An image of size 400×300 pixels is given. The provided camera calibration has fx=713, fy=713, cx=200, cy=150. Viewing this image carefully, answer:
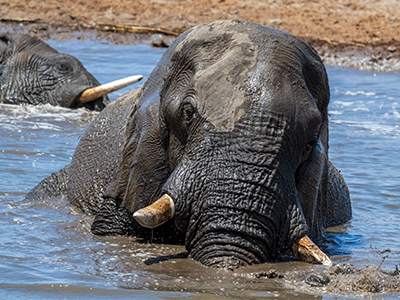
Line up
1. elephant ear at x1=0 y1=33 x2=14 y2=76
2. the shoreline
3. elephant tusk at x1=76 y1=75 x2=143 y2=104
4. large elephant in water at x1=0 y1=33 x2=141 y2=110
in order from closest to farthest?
elephant tusk at x1=76 y1=75 x2=143 y2=104 < large elephant in water at x1=0 y1=33 x2=141 y2=110 < elephant ear at x1=0 y1=33 x2=14 y2=76 < the shoreline

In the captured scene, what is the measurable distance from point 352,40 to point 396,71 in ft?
10.2

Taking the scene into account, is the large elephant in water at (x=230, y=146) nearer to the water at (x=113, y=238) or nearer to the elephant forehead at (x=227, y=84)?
the elephant forehead at (x=227, y=84)

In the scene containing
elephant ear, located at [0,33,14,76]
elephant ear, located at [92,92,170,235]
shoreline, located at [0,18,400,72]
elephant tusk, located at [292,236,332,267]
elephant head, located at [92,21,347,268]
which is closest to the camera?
elephant head, located at [92,21,347,268]

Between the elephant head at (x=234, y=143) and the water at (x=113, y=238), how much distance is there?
0.84ft

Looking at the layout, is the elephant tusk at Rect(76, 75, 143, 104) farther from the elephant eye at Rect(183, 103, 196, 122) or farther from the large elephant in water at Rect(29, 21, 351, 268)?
the elephant eye at Rect(183, 103, 196, 122)

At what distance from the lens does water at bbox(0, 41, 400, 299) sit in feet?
13.7

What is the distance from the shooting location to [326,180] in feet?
19.5

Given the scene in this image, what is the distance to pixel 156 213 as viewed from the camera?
423 centimetres

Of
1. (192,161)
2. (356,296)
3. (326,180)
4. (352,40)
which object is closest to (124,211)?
(192,161)

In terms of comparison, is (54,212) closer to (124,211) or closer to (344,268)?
(124,211)

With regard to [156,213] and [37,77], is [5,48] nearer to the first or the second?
[37,77]

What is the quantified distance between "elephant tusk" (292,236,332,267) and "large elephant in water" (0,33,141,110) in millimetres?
8867

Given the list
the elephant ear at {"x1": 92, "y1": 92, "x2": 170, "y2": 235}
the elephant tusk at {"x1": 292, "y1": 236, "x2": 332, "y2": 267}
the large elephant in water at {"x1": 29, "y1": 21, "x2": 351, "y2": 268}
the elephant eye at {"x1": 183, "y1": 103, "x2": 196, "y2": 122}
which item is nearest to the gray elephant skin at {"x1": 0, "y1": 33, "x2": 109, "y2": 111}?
the elephant ear at {"x1": 92, "y1": 92, "x2": 170, "y2": 235}

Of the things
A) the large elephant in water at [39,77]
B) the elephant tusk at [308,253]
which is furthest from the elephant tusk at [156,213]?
the large elephant in water at [39,77]
